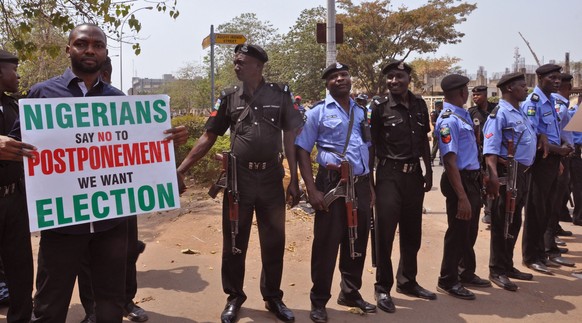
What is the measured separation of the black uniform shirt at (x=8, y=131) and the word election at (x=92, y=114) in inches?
37.4

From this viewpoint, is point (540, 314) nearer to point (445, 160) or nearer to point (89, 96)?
point (445, 160)

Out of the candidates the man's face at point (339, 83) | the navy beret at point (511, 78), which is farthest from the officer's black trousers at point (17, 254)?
the navy beret at point (511, 78)

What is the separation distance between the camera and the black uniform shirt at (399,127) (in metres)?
4.02

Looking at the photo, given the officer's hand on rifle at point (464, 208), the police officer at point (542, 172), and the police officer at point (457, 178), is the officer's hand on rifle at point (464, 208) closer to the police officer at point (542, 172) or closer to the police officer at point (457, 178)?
the police officer at point (457, 178)

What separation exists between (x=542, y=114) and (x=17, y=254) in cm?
506

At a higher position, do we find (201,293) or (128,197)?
(128,197)

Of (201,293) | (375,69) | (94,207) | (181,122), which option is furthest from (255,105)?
(375,69)

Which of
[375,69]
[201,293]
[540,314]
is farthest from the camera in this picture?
[375,69]

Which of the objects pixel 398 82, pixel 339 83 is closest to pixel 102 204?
pixel 339 83

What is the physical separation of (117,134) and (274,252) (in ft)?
5.39

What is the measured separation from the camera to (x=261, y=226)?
377cm

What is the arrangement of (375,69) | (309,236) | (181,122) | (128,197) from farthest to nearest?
1. (375,69)
2. (181,122)
3. (309,236)
4. (128,197)

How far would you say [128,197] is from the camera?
8.47 feet

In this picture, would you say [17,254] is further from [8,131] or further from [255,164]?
[255,164]
